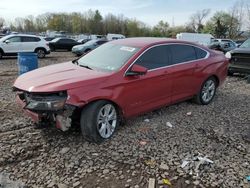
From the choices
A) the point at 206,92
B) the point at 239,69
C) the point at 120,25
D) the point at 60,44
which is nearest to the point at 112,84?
the point at 206,92

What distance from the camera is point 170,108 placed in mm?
6285

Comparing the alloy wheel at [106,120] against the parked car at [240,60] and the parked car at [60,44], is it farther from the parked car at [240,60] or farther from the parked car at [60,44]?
the parked car at [60,44]

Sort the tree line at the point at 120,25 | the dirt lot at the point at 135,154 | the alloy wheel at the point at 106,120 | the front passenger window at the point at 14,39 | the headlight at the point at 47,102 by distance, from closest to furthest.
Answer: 1. the dirt lot at the point at 135,154
2. the headlight at the point at 47,102
3. the alloy wheel at the point at 106,120
4. the front passenger window at the point at 14,39
5. the tree line at the point at 120,25

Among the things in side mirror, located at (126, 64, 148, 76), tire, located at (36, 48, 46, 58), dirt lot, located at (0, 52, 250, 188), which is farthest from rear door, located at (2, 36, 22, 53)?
side mirror, located at (126, 64, 148, 76)

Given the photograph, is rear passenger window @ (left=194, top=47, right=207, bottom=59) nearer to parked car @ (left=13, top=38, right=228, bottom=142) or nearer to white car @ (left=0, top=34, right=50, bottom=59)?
parked car @ (left=13, top=38, right=228, bottom=142)

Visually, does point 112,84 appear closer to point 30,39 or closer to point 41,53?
point 30,39

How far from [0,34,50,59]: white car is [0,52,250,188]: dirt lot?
1237 cm

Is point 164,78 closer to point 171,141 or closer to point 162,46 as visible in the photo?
point 162,46

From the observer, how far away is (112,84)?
4.43 meters

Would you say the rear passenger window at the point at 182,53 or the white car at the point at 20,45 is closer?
the rear passenger window at the point at 182,53

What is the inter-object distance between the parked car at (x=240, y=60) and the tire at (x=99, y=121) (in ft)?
23.5

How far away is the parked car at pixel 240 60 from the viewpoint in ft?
32.7

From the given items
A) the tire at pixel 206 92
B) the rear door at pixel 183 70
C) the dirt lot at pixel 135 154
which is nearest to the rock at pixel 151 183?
the dirt lot at pixel 135 154

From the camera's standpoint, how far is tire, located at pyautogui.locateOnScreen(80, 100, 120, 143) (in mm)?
4191
